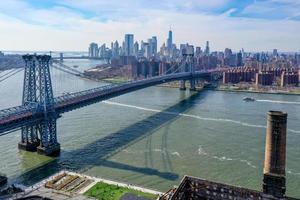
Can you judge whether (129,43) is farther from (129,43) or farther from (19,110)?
(19,110)

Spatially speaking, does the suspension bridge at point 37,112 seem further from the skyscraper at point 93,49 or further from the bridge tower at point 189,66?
the skyscraper at point 93,49

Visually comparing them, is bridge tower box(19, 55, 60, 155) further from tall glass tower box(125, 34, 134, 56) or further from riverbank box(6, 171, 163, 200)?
tall glass tower box(125, 34, 134, 56)

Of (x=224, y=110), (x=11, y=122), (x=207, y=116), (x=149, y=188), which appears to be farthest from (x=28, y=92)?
(x=224, y=110)

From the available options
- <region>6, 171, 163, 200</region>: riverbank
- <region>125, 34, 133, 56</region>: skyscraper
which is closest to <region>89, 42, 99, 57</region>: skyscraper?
<region>125, 34, 133, 56</region>: skyscraper

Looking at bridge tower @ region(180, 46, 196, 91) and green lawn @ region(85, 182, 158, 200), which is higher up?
bridge tower @ region(180, 46, 196, 91)

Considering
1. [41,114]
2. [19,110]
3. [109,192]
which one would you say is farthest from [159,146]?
[19,110]

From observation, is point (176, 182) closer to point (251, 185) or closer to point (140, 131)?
point (251, 185)
